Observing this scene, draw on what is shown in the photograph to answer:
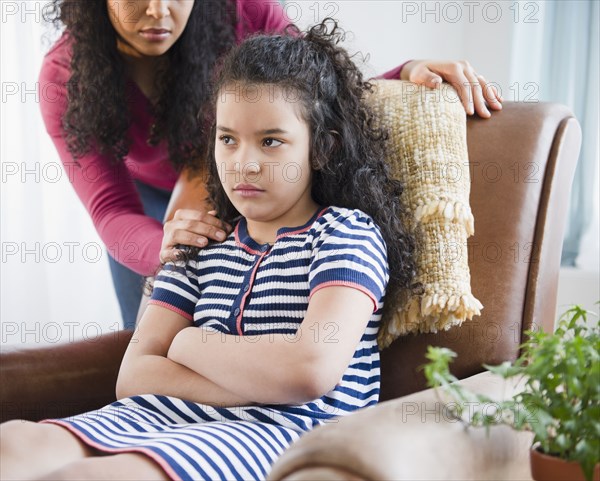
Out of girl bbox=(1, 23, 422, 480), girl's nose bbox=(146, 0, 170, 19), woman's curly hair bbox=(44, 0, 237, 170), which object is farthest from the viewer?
woman's curly hair bbox=(44, 0, 237, 170)

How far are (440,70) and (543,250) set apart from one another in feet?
1.15

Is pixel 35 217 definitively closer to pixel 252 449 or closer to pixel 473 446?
pixel 252 449

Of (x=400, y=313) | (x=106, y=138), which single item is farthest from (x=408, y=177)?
(x=106, y=138)

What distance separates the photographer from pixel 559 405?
85cm

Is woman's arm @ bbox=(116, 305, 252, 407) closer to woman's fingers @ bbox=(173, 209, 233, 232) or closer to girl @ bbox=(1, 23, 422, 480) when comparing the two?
girl @ bbox=(1, 23, 422, 480)

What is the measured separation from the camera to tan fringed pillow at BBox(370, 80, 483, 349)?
122 cm

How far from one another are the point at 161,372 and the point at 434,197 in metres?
0.48

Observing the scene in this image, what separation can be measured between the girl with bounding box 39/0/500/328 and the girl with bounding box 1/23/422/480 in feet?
0.89

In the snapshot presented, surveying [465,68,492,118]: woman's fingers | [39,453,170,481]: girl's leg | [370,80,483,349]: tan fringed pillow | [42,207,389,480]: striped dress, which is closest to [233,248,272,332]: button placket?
[42,207,389,480]: striped dress

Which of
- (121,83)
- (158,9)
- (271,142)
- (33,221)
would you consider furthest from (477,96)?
(33,221)

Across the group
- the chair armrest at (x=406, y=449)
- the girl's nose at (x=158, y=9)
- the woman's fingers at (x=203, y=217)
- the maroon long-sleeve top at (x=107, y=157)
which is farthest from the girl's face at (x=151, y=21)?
the chair armrest at (x=406, y=449)

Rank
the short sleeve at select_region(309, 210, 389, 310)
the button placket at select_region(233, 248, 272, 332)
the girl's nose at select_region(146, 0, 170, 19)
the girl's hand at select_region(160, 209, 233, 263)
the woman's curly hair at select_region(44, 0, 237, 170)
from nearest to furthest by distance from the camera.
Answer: the short sleeve at select_region(309, 210, 389, 310) < the button placket at select_region(233, 248, 272, 332) < the girl's hand at select_region(160, 209, 233, 263) < the girl's nose at select_region(146, 0, 170, 19) < the woman's curly hair at select_region(44, 0, 237, 170)

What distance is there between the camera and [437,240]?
49.4 inches

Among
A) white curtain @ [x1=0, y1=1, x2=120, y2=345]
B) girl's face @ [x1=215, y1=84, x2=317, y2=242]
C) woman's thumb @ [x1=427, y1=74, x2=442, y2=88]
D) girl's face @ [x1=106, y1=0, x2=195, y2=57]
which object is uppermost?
girl's face @ [x1=106, y1=0, x2=195, y2=57]
